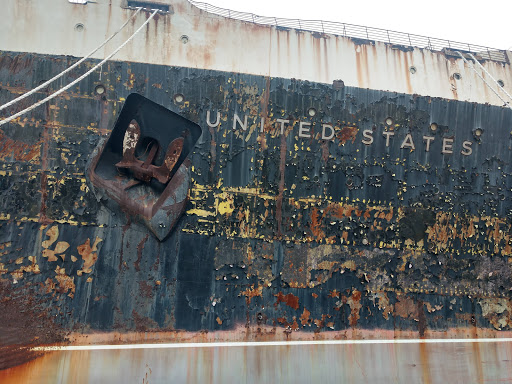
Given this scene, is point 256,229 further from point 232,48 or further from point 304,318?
point 232,48

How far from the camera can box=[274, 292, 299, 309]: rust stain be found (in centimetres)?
730

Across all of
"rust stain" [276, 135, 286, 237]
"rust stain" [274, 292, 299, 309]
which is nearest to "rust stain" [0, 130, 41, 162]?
"rust stain" [276, 135, 286, 237]

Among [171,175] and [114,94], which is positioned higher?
[114,94]

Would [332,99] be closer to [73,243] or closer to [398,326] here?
[398,326]

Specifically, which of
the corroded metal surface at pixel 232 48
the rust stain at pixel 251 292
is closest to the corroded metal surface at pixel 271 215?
the rust stain at pixel 251 292

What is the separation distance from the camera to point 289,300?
24.1 feet

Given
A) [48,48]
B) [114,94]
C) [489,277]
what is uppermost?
[48,48]

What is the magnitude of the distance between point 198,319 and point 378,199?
3753 millimetres

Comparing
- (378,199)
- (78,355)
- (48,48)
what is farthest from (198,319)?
(48,48)

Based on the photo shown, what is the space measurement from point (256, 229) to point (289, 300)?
1.31 m

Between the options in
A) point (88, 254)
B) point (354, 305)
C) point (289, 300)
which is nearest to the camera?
point (88, 254)

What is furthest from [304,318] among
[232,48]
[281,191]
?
[232,48]

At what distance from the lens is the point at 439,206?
808 centimetres

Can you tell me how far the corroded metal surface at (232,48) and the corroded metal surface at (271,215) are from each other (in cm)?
88
